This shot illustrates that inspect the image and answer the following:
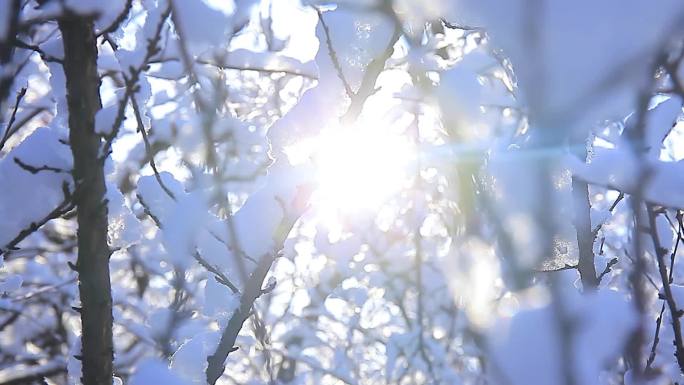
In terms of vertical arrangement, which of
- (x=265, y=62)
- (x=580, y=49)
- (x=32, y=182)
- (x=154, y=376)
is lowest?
(x=580, y=49)

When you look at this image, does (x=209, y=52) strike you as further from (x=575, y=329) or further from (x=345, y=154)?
(x=575, y=329)

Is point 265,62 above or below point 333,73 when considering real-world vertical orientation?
above

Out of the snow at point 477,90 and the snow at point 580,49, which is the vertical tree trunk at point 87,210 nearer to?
the snow at point 477,90

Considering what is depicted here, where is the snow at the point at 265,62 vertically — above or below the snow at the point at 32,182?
below

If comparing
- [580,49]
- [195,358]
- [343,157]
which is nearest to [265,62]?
[343,157]

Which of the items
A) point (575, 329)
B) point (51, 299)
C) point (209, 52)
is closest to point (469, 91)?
point (209, 52)

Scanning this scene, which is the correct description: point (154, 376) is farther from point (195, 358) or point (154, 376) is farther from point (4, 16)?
point (4, 16)

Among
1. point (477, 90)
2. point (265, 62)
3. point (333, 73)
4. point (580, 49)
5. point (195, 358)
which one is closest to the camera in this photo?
point (580, 49)

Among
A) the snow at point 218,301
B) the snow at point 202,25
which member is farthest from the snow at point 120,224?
the snow at point 202,25
